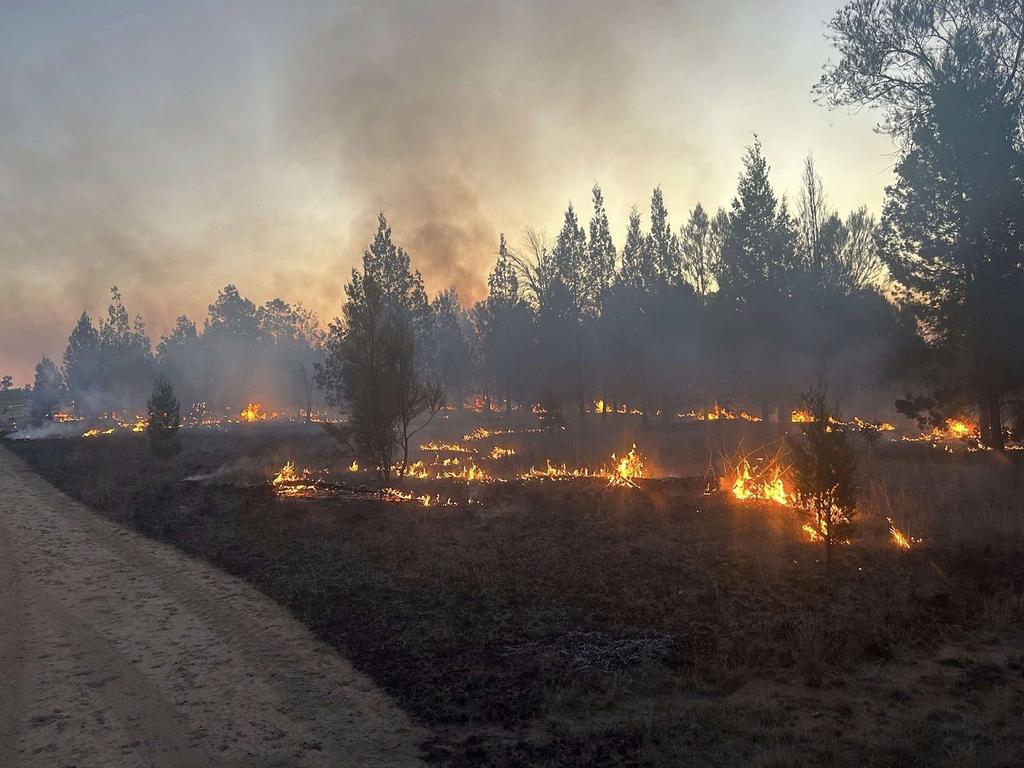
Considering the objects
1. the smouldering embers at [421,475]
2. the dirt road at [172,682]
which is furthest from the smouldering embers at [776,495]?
the dirt road at [172,682]

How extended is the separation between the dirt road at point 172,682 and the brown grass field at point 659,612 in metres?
0.54

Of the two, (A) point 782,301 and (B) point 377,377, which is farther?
(A) point 782,301

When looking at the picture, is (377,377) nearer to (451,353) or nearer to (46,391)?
(451,353)

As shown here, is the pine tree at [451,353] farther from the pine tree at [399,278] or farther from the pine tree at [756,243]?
the pine tree at [756,243]

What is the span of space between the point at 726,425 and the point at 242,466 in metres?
26.9

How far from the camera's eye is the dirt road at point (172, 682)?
5.79 m

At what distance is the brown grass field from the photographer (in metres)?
5.69

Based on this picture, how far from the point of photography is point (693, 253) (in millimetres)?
48500

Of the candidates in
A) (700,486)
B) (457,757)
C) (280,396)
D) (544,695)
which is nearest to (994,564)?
(700,486)

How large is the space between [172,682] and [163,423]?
24.5 m

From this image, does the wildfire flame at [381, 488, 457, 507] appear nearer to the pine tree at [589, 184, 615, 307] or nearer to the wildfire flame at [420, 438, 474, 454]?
the wildfire flame at [420, 438, 474, 454]

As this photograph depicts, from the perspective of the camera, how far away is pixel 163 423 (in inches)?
1125

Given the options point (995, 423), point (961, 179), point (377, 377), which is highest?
point (961, 179)

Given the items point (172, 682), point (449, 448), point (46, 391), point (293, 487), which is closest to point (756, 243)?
point (449, 448)
